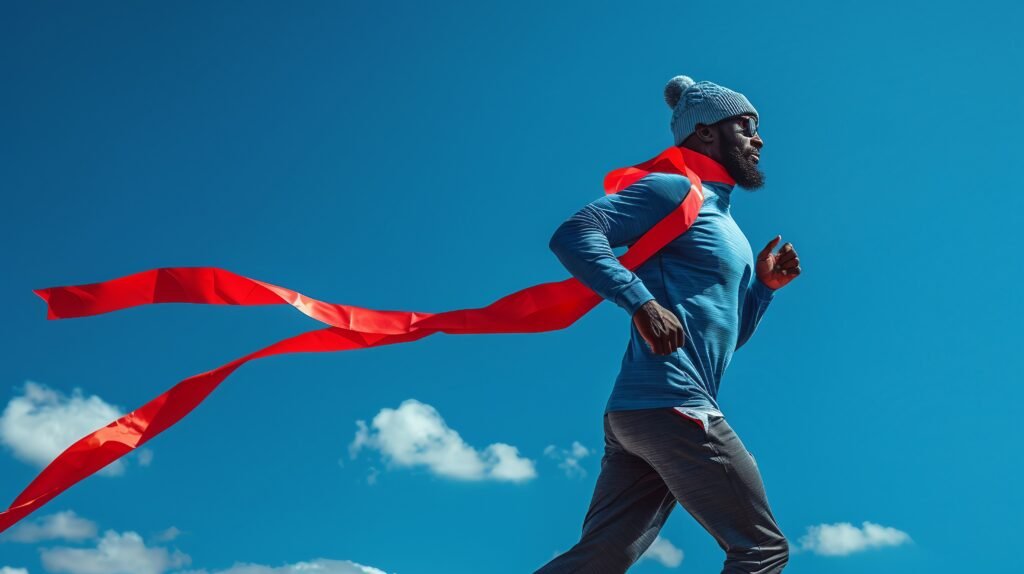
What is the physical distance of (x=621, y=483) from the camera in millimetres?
3322

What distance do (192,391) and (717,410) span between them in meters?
1.96

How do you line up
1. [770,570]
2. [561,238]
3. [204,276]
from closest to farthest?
[770,570] < [561,238] < [204,276]

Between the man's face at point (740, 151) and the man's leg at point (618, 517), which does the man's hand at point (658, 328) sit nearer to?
the man's leg at point (618, 517)

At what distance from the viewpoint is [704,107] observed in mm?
3859

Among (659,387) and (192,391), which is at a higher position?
(192,391)

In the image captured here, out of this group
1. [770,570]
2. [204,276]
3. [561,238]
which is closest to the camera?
[770,570]

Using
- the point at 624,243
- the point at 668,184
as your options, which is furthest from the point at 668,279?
→ the point at 668,184

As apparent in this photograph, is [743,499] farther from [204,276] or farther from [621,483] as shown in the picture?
[204,276]

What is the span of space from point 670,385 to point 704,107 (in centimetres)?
127

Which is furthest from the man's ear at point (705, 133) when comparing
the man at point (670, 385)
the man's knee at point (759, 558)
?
the man's knee at point (759, 558)

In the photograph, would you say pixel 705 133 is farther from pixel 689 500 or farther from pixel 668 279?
pixel 689 500

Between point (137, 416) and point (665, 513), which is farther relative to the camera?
point (137, 416)

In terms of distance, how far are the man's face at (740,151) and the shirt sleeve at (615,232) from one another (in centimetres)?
40

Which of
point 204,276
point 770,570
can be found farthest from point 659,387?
point 204,276
